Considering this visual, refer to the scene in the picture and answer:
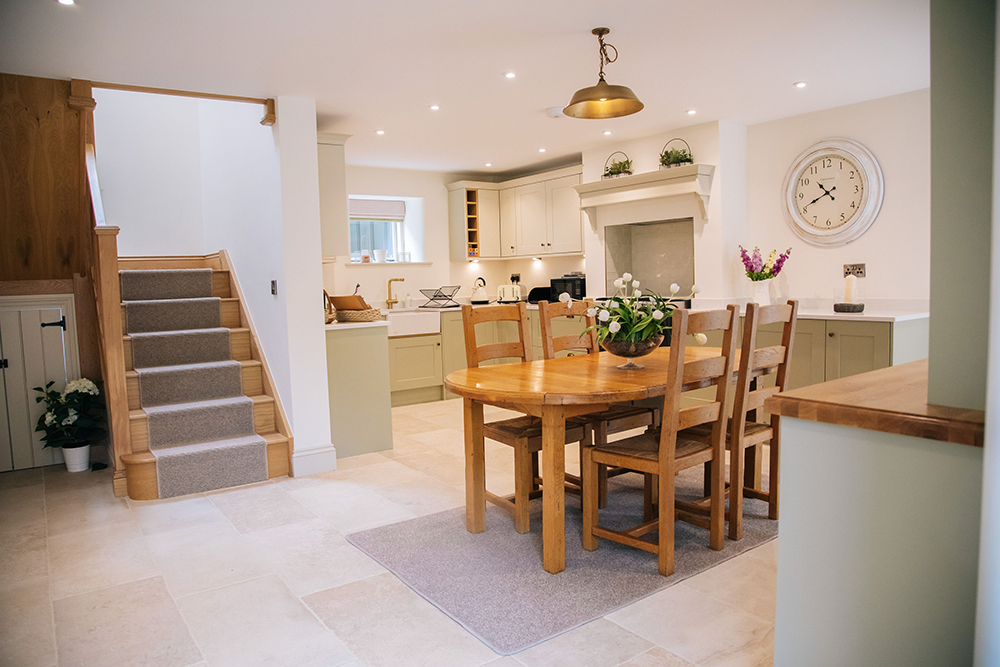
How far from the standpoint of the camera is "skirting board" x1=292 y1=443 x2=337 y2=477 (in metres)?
4.14

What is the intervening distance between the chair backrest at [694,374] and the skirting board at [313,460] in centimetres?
241

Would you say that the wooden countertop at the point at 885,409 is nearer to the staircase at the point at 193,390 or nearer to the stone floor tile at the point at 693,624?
the stone floor tile at the point at 693,624

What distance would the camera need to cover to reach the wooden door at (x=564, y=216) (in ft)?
21.7

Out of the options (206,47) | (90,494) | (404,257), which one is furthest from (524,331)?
(404,257)

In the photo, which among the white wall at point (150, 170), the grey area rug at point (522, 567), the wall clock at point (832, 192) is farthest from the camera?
the white wall at point (150, 170)

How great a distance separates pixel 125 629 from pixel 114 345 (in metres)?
1.99

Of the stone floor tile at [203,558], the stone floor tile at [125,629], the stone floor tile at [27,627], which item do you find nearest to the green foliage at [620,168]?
the stone floor tile at [203,558]

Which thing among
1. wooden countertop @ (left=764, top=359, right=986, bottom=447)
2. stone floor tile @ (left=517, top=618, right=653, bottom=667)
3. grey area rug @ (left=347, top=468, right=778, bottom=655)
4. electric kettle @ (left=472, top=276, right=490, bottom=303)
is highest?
electric kettle @ (left=472, top=276, right=490, bottom=303)

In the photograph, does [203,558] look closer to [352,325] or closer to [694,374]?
[352,325]

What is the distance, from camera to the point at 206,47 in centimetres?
322

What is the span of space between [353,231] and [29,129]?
10.6 feet

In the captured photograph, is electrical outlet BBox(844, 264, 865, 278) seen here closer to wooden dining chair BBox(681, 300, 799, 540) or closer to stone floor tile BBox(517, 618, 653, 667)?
wooden dining chair BBox(681, 300, 799, 540)

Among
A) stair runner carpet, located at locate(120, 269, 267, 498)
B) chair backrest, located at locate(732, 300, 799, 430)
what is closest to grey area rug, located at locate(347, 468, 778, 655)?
chair backrest, located at locate(732, 300, 799, 430)

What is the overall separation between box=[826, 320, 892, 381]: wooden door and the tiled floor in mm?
2066
